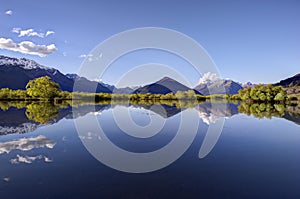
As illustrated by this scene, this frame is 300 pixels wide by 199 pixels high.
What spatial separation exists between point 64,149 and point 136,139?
7.41m

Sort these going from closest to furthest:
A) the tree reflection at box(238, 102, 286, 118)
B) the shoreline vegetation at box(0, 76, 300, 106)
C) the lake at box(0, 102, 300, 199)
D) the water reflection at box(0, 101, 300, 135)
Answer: the lake at box(0, 102, 300, 199)
the water reflection at box(0, 101, 300, 135)
the tree reflection at box(238, 102, 286, 118)
the shoreline vegetation at box(0, 76, 300, 106)

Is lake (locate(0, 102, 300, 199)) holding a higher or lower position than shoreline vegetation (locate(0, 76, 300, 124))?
lower

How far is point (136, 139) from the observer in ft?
70.6

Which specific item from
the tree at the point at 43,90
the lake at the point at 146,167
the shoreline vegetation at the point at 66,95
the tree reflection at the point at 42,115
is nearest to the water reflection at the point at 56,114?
the tree reflection at the point at 42,115

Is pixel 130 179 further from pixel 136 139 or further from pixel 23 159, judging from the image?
pixel 136 139

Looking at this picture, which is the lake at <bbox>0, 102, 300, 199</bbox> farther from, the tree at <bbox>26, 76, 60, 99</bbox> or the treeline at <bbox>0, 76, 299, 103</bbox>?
the treeline at <bbox>0, 76, 299, 103</bbox>

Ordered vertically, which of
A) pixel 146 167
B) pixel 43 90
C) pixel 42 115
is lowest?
pixel 146 167

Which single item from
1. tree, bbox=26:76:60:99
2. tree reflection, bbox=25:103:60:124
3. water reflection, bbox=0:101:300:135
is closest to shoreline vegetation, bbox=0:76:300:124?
tree, bbox=26:76:60:99

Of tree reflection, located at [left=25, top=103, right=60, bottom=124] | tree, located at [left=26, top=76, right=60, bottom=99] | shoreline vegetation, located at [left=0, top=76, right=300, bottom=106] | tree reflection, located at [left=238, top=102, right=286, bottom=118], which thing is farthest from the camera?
shoreline vegetation, located at [left=0, top=76, right=300, bottom=106]

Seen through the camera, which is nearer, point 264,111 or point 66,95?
point 264,111

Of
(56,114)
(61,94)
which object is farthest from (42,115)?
(61,94)

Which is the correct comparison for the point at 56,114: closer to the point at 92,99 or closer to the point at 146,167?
the point at 146,167

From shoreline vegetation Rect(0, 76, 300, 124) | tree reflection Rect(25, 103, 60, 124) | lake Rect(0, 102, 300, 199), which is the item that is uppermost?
shoreline vegetation Rect(0, 76, 300, 124)

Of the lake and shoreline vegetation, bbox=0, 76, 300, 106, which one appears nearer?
the lake
